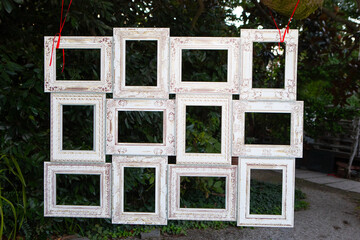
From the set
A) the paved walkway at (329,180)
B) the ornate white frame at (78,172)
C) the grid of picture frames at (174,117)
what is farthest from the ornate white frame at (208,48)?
the paved walkway at (329,180)

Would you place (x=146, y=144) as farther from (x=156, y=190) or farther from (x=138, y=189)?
(x=138, y=189)

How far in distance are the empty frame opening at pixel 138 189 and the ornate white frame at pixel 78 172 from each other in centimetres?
98

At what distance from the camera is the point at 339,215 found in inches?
118

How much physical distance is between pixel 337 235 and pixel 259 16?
2088mm

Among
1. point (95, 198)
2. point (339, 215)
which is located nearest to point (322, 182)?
point (339, 215)

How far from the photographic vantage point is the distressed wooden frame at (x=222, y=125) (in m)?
1.08

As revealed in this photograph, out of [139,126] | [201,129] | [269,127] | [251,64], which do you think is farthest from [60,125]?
[269,127]

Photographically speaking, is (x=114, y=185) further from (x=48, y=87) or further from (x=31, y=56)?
(x=31, y=56)

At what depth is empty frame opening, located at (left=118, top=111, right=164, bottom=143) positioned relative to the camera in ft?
7.12

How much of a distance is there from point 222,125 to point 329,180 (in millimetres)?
4126

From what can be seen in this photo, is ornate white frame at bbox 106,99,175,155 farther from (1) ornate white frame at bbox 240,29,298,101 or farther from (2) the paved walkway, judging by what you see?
(2) the paved walkway

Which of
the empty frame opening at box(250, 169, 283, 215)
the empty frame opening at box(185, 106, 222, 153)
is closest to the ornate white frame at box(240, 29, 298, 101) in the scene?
the empty frame opening at box(185, 106, 222, 153)

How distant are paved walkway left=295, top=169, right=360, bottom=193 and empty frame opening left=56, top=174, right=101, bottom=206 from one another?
3438 mm

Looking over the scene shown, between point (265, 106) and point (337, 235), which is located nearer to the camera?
point (265, 106)
